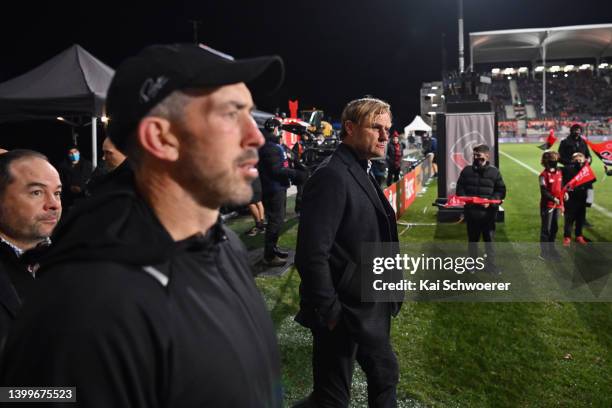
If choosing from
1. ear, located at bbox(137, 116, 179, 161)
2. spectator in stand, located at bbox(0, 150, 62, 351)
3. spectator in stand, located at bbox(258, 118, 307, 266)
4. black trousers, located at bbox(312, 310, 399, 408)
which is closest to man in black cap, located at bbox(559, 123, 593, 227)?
spectator in stand, located at bbox(258, 118, 307, 266)

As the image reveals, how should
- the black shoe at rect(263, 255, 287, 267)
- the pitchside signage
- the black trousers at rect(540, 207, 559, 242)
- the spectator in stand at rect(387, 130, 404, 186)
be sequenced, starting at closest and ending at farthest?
the black shoe at rect(263, 255, 287, 267) → the black trousers at rect(540, 207, 559, 242) → the pitchside signage → the spectator in stand at rect(387, 130, 404, 186)

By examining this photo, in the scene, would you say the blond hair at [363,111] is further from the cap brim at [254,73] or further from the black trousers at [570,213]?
the black trousers at [570,213]

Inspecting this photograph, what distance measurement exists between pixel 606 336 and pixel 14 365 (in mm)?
5565

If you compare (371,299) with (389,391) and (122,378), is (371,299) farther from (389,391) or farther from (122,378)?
(122,378)

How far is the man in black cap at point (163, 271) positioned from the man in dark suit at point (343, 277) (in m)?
1.38

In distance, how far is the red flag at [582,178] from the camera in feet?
27.8

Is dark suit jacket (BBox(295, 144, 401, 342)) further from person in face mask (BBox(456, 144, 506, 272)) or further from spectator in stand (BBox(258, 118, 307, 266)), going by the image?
spectator in stand (BBox(258, 118, 307, 266))

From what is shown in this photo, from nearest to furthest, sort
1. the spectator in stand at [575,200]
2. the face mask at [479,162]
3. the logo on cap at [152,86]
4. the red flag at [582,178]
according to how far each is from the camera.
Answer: the logo on cap at [152,86] < the face mask at [479,162] < the red flag at [582,178] < the spectator in stand at [575,200]

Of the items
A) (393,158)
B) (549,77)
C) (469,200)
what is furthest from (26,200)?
(549,77)

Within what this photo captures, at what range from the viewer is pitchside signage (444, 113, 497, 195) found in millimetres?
11352

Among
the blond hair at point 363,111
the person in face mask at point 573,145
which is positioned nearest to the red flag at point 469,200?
the blond hair at point 363,111

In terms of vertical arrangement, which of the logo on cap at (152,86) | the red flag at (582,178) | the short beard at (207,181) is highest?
the logo on cap at (152,86)

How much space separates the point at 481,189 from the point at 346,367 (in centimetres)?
492

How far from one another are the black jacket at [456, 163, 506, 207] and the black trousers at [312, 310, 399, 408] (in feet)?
15.6
